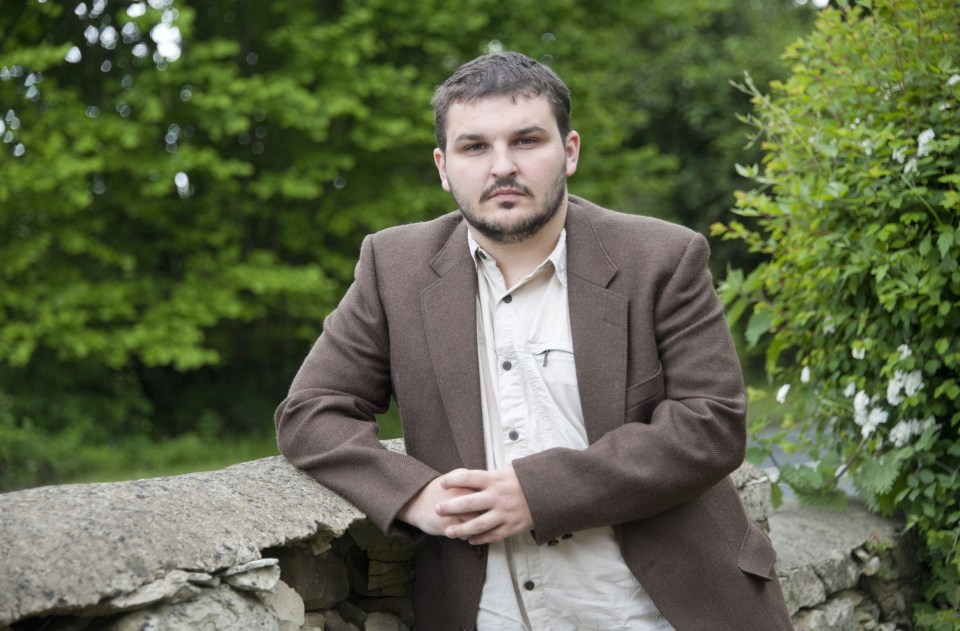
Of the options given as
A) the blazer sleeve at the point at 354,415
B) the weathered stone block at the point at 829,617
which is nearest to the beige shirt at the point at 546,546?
the blazer sleeve at the point at 354,415

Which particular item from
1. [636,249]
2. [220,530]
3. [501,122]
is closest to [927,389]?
[636,249]

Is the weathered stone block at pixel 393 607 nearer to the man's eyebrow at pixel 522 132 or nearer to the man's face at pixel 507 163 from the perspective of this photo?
the man's face at pixel 507 163

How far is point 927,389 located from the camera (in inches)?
136

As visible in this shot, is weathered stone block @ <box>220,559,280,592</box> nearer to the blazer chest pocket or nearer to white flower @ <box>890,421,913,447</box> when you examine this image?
the blazer chest pocket

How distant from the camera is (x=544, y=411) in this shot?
2.50m

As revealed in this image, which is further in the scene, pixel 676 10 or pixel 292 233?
pixel 676 10

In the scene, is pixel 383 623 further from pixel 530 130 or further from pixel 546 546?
pixel 530 130

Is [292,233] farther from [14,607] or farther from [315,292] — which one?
[14,607]

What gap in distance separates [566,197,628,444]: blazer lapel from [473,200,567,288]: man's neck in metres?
0.08

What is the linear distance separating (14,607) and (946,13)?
324 centimetres

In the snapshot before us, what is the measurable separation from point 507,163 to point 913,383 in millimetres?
1731

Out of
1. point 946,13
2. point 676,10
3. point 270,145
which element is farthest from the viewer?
point 676,10

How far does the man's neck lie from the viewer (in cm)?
263

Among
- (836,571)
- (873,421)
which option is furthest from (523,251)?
(836,571)
